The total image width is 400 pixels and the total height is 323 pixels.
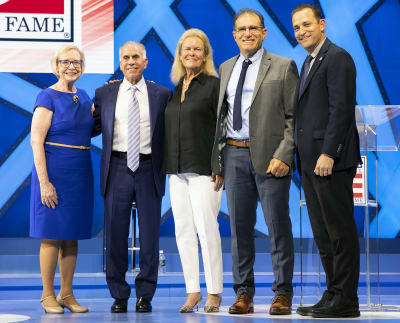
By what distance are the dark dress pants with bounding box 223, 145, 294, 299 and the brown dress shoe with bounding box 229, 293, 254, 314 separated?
3 cm

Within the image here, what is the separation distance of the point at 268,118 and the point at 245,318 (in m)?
1.03

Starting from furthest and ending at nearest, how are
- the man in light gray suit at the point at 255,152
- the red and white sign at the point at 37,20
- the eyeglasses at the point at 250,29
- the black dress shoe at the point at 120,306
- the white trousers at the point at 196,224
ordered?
the red and white sign at the point at 37,20
the black dress shoe at the point at 120,306
the white trousers at the point at 196,224
the eyeglasses at the point at 250,29
the man in light gray suit at the point at 255,152

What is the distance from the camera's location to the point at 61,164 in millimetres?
3857

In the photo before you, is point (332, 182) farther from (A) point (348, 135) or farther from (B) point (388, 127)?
(B) point (388, 127)

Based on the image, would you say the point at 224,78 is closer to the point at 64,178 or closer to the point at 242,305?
the point at 64,178

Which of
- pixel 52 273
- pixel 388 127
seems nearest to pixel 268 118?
pixel 388 127

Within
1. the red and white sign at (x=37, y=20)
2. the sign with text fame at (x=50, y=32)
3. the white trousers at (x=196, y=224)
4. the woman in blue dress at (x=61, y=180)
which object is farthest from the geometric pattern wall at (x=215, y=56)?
the white trousers at (x=196, y=224)

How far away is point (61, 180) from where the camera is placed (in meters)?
3.86

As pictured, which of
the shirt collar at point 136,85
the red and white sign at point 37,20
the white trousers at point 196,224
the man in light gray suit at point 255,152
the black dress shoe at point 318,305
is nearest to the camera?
the black dress shoe at point 318,305

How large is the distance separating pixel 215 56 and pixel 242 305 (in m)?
3.76

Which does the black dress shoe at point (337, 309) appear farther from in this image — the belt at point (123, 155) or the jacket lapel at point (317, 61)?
the belt at point (123, 155)

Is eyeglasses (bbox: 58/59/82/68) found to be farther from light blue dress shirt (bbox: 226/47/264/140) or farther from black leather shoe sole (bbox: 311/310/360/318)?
black leather shoe sole (bbox: 311/310/360/318)

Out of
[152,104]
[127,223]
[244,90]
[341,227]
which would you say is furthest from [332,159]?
[127,223]

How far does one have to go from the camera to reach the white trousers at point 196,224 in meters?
3.66
